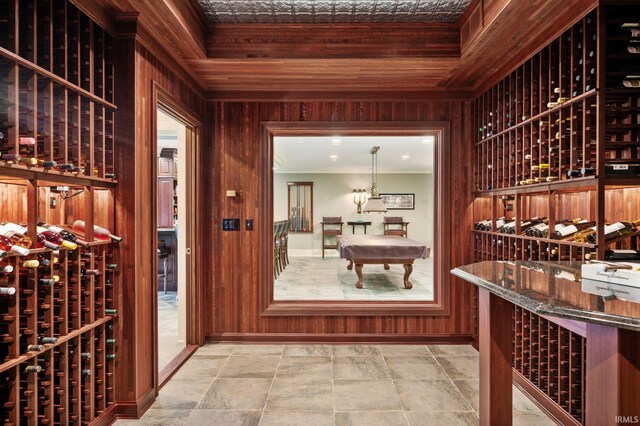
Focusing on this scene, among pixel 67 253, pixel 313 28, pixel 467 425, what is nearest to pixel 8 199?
pixel 67 253

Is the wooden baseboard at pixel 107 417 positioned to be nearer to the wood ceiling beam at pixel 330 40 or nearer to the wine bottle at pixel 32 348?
the wine bottle at pixel 32 348

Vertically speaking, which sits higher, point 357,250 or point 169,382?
point 357,250

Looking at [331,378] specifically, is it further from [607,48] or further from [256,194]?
[607,48]

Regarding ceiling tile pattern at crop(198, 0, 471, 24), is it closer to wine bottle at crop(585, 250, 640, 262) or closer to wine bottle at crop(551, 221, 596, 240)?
wine bottle at crop(551, 221, 596, 240)

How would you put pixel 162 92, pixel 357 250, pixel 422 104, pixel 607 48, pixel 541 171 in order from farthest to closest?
pixel 357 250 < pixel 422 104 < pixel 162 92 < pixel 541 171 < pixel 607 48

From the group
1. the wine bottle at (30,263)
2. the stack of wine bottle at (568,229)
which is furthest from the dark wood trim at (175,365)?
the stack of wine bottle at (568,229)

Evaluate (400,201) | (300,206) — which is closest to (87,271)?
(300,206)

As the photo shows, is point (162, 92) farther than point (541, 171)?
Yes

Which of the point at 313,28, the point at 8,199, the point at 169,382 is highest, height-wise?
the point at 313,28

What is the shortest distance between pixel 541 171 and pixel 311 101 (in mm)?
2135

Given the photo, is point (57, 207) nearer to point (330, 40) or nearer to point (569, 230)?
point (330, 40)

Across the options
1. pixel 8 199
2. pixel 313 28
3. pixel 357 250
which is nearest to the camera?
pixel 8 199

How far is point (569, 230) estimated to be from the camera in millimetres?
2178

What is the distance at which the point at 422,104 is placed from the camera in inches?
140
